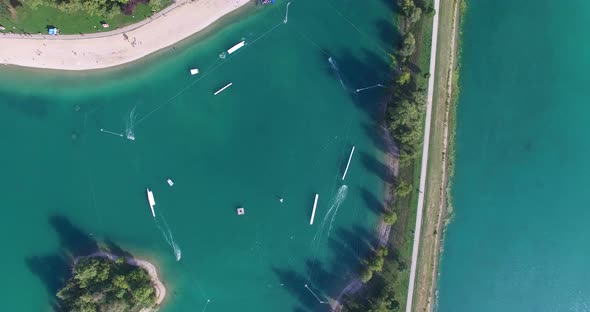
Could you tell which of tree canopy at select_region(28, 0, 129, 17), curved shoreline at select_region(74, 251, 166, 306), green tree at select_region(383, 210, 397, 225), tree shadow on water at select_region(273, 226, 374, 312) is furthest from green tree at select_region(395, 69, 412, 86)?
curved shoreline at select_region(74, 251, 166, 306)

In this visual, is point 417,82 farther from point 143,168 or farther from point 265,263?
point 143,168

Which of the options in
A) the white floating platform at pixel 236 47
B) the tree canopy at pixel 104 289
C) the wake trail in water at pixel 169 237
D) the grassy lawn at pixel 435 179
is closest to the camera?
the tree canopy at pixel 104 289

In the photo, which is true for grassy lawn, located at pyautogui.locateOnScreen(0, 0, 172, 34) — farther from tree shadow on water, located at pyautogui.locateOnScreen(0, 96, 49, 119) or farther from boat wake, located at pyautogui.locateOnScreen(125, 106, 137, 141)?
boat wake, located at pyautogui.locateOnScreen(125, 106, 137, 141)

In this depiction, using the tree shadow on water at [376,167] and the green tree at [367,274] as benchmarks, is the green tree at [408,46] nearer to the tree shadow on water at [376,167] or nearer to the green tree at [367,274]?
the tree shadow on water at [376,167]

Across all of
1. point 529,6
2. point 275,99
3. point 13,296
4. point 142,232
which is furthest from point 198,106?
point 529,6

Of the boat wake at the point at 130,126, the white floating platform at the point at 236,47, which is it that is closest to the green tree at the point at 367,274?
the white floating platform at the point at 236,47

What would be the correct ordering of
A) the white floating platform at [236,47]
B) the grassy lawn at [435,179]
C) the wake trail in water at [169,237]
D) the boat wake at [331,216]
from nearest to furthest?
1. the wake trail in water at [169,237]
2. the white floating platform at [236,47]
3. the boat wake at [331,216]
4. the grassy lawn at [435,179]
